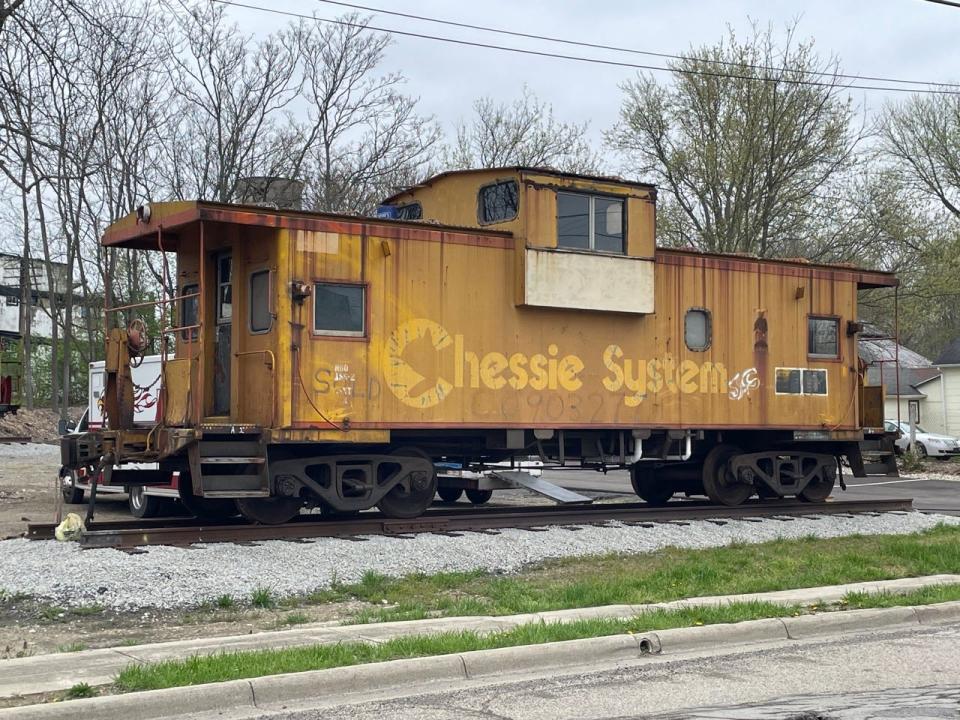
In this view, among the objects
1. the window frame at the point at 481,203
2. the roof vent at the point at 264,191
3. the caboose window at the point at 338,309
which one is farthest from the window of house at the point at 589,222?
the roof vent at the point at 264,191

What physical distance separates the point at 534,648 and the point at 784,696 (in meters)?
1.64

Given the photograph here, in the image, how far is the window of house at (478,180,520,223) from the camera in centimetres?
1442

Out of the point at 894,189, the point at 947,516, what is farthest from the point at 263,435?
the point at 894,189

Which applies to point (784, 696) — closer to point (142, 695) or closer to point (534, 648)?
point (534, 648)

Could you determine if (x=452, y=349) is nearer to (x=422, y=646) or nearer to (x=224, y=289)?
(x=224, y=289)

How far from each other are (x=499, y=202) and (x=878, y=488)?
14215 mm

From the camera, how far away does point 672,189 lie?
3622 cm

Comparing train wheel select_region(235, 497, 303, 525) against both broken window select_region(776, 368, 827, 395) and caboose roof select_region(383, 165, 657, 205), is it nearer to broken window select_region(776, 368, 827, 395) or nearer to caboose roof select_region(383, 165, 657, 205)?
caboose roof select_region(383, 165, 657, 205)

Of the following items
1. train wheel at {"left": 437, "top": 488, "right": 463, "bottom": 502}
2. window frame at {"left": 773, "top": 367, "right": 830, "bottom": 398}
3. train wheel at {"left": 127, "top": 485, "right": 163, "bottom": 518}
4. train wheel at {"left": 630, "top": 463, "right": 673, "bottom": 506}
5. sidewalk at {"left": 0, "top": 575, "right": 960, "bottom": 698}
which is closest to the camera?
sidewalk at {"left": 0, "top": 575, "right": 960, "bottom": 698}

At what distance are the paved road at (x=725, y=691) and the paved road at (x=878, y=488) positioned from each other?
38.8 feet

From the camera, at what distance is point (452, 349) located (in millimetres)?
13812

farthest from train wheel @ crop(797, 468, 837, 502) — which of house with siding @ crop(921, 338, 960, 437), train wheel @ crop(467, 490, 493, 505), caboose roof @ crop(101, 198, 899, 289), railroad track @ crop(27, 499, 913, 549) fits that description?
house with siding @ crop(921, 338, 960, 437)

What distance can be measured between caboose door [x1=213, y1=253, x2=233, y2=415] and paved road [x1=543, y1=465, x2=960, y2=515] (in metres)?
10.7

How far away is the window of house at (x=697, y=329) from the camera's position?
52.0 ft
